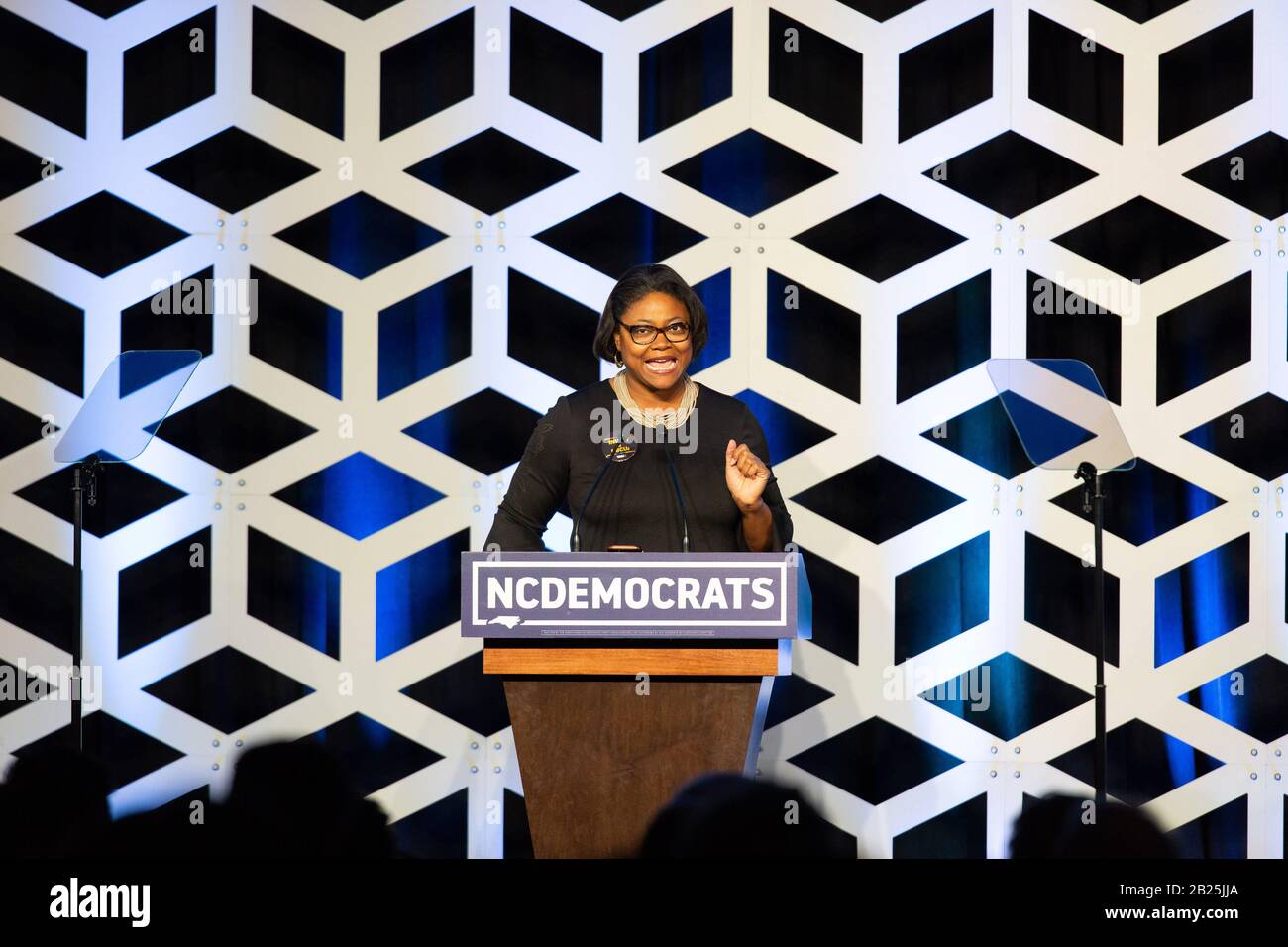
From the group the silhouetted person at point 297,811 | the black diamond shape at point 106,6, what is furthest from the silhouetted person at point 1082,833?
the black diamond shape at point 106,6

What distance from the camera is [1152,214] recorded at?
4.34m

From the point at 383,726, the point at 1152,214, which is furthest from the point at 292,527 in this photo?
the point at 1152,214

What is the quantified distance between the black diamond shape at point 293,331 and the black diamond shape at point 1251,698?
2.74 m

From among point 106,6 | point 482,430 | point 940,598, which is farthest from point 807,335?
point 106,6

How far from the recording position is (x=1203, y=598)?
14.1ft

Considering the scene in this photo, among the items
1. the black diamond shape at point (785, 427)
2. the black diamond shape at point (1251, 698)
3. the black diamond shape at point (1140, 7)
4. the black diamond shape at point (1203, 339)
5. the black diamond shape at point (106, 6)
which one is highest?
the black diamond shape at point (106, 6)

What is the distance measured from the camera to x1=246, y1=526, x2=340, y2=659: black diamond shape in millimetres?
4316

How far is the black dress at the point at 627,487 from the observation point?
3.28 m

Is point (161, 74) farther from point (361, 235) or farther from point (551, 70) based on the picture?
point (551, 70)

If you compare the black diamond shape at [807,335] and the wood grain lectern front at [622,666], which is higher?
the black diamond shape at [807,335]

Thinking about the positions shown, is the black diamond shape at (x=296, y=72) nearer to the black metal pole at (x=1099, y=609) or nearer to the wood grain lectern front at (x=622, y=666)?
the wood grain lectern front at (x=622, y=666)

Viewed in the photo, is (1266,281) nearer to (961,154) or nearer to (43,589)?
(961,154)

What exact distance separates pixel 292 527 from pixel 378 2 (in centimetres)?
162

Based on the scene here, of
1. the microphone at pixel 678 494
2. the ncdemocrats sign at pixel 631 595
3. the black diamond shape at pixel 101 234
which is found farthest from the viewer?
the black diamond shape at pixel 101 234
